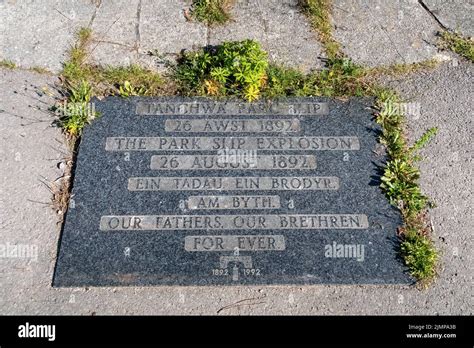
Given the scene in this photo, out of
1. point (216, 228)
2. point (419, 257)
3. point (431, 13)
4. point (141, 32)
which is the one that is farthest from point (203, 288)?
point (431, 13)

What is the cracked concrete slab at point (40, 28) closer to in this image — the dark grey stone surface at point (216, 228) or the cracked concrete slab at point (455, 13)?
the dark grey stone surface at point (216, 228)

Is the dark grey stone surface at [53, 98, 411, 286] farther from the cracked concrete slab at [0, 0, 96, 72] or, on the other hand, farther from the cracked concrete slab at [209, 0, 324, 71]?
the cracked concrete slab at [0, 0, 96, 72]

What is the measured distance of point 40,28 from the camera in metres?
4.68

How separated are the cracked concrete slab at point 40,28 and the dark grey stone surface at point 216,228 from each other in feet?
3.52

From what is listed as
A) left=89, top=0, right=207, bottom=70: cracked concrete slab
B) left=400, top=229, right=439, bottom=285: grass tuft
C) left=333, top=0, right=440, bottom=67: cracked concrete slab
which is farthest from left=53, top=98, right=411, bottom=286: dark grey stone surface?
left=333, top=0, right=440, bottom=67: cracked concrete slab

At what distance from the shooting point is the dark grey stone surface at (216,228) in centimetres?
336

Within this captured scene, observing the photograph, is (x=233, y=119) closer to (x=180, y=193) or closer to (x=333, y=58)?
(x=180, y=193)

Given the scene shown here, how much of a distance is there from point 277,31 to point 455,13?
195cm

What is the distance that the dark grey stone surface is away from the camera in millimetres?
3355

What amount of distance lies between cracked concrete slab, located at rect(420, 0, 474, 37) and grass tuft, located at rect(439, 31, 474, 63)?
0.09 meters

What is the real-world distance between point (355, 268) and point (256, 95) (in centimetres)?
175

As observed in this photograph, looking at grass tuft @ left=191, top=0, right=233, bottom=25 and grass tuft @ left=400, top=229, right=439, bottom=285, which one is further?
grass tuft @ left=191, top=0, right=233, bottom=25

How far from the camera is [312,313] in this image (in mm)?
3285

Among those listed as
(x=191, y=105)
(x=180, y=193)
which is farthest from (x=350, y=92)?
(x=180, y=193)
